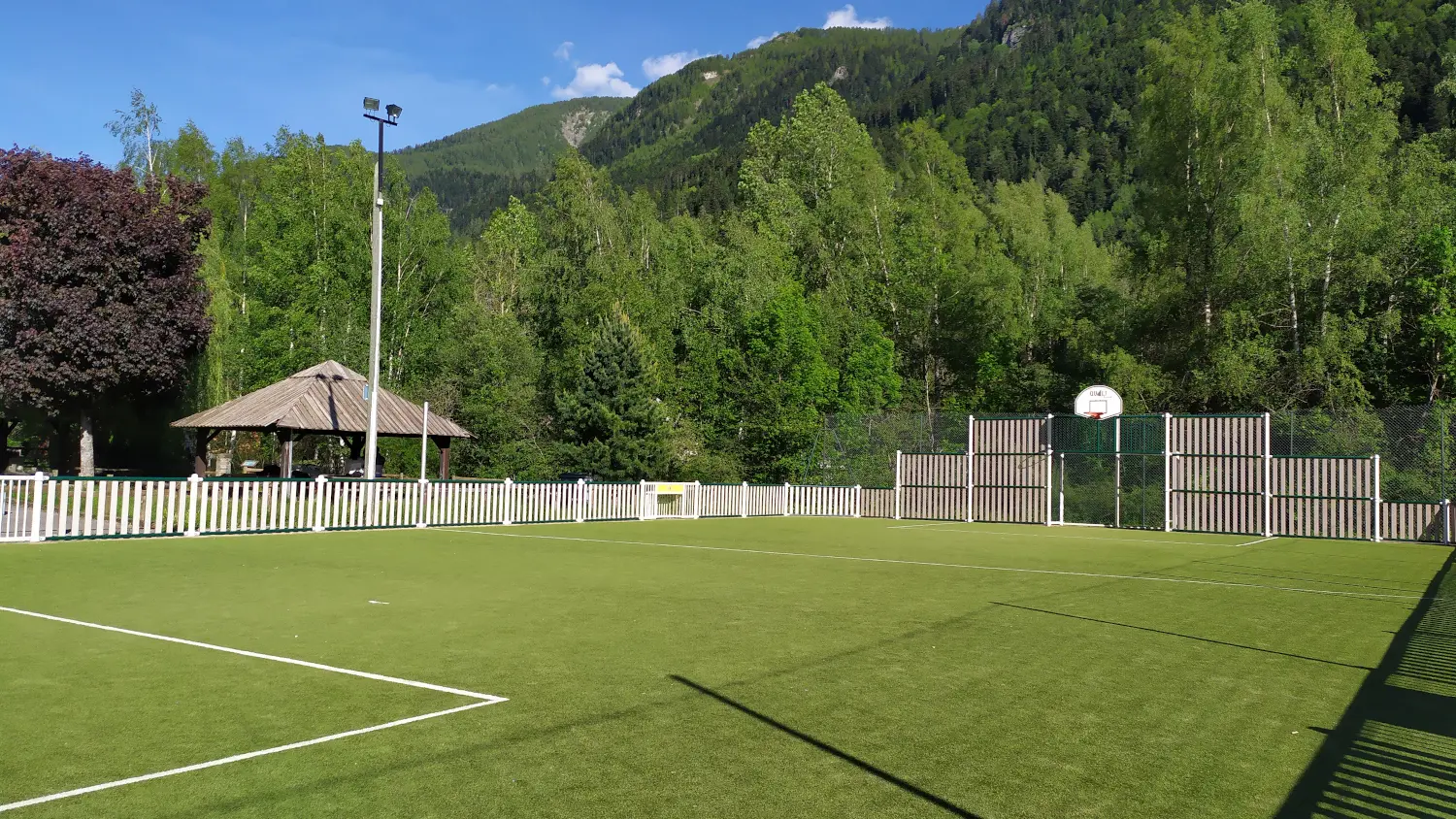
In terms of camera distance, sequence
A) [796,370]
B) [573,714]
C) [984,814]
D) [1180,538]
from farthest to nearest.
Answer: [796,370] → [1180,538] → [573,714] → [984,814]

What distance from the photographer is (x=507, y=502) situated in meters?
22.2

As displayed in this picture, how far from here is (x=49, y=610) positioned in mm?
8273

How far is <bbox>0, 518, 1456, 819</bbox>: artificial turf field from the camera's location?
4.06 meters

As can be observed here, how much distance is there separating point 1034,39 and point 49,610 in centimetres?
15205

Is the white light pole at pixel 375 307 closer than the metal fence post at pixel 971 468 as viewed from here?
Yes

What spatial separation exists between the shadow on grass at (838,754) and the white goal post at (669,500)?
19750 mm

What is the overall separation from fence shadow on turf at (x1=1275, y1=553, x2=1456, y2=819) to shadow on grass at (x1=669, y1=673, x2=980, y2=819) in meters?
1.28

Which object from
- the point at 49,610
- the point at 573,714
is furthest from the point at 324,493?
the point at 573,714

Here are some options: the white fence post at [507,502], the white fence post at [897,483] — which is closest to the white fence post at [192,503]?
the white fence post at [507,502]

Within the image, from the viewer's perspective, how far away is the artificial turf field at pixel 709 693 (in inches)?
160

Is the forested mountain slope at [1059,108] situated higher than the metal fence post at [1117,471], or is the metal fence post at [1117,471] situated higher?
the forested mountain slope at [1059,108]

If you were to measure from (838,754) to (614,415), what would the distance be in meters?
30.3

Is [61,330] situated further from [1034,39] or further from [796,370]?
[1034,39]

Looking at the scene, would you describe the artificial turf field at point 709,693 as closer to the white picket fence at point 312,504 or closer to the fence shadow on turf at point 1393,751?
the fence shadow on turf at point 1393,751
